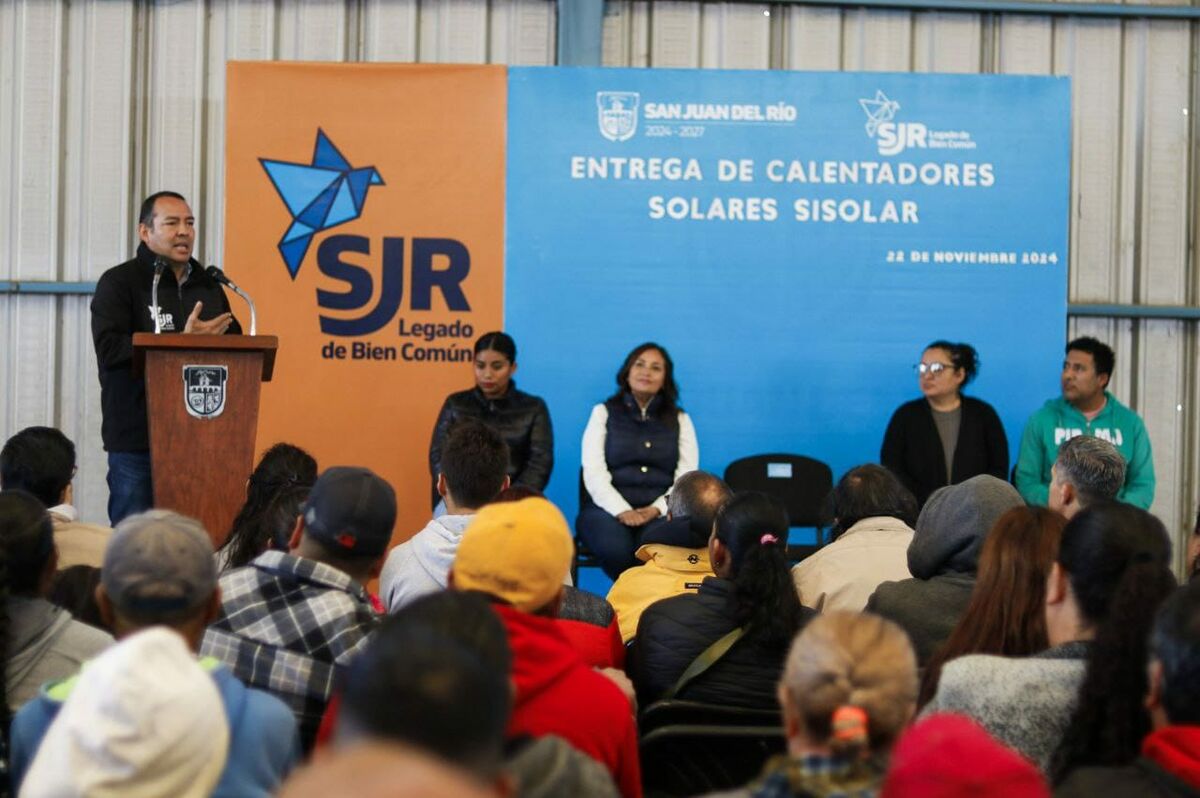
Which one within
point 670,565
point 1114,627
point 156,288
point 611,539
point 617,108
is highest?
point 617,108

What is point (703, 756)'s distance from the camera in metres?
2.80

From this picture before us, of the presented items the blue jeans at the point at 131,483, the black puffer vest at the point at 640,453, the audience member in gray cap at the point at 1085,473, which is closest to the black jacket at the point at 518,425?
the black puffer vest at the point at 640,453

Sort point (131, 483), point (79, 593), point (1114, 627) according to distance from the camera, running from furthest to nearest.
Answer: point (131, 483) → point (79, 593) → point (1114, 627)

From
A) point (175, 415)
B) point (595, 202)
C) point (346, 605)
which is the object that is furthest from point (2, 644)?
point (595, 202)

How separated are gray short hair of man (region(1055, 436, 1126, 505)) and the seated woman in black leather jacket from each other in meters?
2.65

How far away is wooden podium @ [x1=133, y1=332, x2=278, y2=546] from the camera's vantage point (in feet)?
13.3

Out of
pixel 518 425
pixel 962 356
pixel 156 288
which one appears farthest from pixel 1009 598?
pixel 962 356

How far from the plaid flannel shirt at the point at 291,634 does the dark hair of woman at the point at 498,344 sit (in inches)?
137

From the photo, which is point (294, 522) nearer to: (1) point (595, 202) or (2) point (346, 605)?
(2) point (346, 605)

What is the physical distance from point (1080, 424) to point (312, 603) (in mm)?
4431

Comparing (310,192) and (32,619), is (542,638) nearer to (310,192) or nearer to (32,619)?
(32,619)

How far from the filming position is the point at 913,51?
6.88 m

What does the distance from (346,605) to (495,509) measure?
41cm

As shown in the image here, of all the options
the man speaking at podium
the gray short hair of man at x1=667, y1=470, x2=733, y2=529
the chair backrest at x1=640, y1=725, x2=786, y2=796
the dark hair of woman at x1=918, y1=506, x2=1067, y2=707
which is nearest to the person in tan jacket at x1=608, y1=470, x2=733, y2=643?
the gray short hair of man at x1=667, y1=470, x2=733, y2=529
